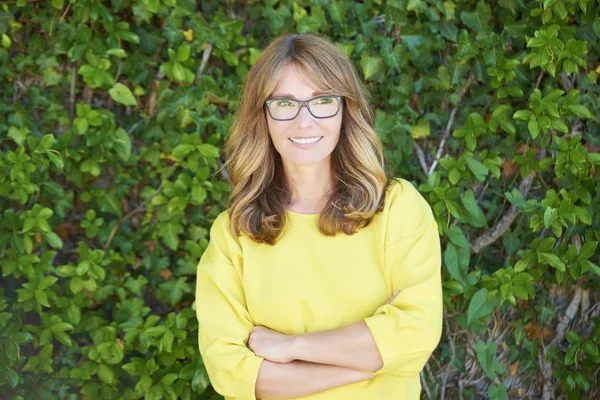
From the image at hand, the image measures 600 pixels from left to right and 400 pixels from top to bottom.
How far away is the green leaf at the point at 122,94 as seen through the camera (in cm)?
269

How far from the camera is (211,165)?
273cm

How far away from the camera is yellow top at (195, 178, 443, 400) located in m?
1.83

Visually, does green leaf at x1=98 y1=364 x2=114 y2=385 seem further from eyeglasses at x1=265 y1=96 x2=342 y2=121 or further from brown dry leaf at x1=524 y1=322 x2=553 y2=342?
brown dry leaf at x1=524 y1=322 x2=553 y2=342

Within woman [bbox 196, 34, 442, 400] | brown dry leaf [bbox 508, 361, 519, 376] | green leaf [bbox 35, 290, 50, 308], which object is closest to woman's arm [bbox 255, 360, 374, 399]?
woman [bbox 196, 34, 442, 400]

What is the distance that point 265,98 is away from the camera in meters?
1.91

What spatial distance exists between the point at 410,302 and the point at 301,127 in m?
0.55

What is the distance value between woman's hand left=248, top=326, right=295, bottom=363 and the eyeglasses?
0.59 metres

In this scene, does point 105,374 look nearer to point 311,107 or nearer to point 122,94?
point 122,94

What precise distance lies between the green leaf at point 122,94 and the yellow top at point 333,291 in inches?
38.9

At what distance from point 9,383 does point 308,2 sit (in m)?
1.90

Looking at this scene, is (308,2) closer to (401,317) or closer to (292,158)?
(292,158)

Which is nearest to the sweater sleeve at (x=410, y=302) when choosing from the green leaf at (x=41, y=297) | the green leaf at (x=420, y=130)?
the green leaf at (x=420, y=130)

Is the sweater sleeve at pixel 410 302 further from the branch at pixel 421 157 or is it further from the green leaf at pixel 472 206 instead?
the branch at pixel 421 157

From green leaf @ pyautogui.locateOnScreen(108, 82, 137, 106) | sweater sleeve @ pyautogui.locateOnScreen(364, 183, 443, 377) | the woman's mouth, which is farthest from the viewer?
green leaf @ pyautogui.locateOnScreen(108, 82, 137, 106)
